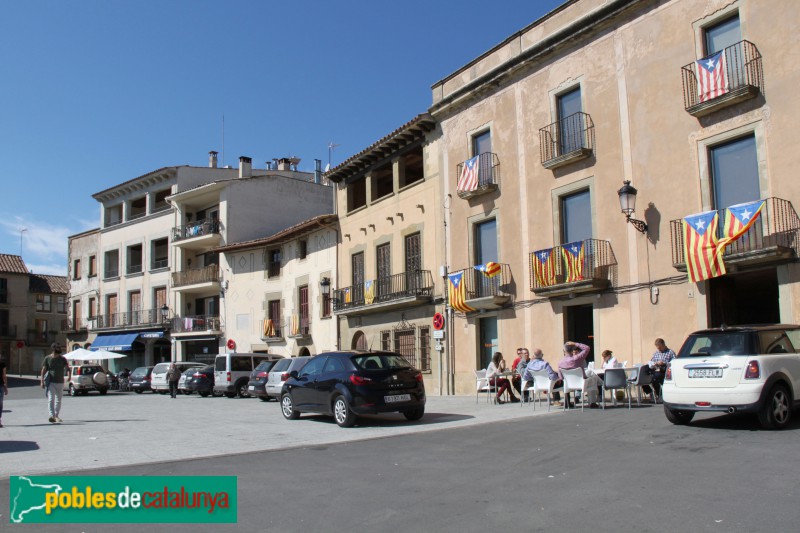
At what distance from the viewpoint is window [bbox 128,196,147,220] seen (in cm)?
5019

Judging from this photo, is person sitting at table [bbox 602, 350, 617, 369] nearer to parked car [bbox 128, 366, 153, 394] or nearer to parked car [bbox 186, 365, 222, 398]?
parked car [bbox 186, 365, 222, 398]

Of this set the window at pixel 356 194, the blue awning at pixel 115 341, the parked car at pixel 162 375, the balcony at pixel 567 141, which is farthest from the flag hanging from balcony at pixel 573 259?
the blue awning at pixel 115 341

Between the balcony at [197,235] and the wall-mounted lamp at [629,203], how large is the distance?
28292 mm

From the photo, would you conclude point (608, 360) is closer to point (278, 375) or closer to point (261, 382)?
point (278, 375)

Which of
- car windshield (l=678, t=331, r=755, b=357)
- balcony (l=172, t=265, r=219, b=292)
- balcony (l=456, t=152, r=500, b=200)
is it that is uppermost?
balcony (l=456, t=152, r=500, b=200)

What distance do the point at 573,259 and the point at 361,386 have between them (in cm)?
803

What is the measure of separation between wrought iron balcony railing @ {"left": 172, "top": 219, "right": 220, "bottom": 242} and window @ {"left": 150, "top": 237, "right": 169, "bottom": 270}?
2475 mm

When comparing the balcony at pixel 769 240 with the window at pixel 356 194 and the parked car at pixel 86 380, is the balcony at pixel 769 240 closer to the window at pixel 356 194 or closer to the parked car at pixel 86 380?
the window at pixel 356 194

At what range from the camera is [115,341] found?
1884 inches

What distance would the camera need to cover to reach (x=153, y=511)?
688 cm

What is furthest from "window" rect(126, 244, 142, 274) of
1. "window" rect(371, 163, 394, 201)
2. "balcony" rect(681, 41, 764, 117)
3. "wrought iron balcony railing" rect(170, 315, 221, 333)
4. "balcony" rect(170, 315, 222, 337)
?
"balcony" rect(681, 41, 764, 117)

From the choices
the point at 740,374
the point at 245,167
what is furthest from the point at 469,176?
the point at 245,167

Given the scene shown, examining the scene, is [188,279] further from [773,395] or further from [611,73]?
[773,395]

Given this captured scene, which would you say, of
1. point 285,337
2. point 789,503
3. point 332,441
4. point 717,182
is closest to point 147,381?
point 285,337
